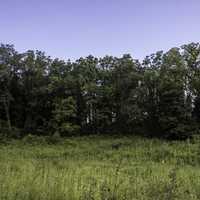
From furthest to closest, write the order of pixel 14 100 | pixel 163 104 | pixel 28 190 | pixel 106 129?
pixel 14 100
pixel 106 129
pixel 163 104
pixel 28 190

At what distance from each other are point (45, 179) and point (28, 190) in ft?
2.15

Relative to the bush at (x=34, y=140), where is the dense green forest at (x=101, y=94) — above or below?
above

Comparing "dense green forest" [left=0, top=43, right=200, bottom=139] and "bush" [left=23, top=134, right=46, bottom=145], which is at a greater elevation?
"dense green forest" [left=0, top=43, right=200, bottom=139]

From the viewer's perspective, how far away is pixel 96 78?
144 ft

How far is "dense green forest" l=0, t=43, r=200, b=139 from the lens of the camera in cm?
3969

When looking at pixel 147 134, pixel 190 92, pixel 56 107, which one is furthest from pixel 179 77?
pixel 56 107

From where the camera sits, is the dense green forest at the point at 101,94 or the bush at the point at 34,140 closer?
the bush at the point at 34,140

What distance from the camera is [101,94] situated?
140ft

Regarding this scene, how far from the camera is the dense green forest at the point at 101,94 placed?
1563 inches

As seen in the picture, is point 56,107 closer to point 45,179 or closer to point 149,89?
point 149,89

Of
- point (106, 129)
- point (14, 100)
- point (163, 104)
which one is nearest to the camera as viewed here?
point (163, 104)

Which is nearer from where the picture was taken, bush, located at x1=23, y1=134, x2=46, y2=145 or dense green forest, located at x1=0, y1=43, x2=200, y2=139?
bush, located at x1=23, y1=134, x2=46, y2=145

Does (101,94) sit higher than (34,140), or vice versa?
(101,94)

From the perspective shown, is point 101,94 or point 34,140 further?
point 101,94
